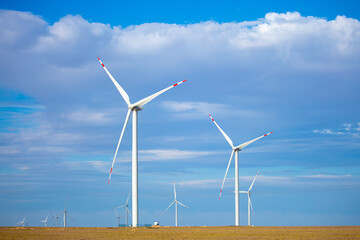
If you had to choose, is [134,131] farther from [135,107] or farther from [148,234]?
[148,234]

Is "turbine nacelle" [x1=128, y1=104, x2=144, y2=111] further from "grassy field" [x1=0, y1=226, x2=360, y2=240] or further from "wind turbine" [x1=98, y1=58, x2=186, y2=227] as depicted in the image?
"grassy field" [x1=0, y1=226, x2=360, y2=240]

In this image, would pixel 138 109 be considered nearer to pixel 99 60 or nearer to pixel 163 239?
pixel 99 60

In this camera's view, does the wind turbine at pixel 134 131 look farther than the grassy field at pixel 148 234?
Yes

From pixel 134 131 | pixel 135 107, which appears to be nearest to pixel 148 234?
pixel 134 131

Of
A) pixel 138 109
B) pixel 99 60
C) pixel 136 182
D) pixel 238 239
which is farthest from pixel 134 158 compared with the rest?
pixel 238 239

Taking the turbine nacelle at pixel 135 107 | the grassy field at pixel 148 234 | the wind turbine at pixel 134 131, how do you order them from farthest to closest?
the turbine nacelle at pixel 135 107 → the wind turbine at pixel 134 131 → the grassy field at pixel 148 234

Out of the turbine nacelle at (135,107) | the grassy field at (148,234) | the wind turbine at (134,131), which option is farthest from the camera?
the turbine nacelle at (135,107)

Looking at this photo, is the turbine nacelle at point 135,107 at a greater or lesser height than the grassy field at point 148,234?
greater

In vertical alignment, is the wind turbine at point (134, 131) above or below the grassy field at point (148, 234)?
above

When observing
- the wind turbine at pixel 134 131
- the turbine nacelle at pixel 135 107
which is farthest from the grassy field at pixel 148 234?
the turbine nacelle at pixel 135 107

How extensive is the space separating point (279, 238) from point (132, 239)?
65.0 ft

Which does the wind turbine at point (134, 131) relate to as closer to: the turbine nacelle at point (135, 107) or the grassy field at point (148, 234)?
the turbine nacelle at point (135, 107)

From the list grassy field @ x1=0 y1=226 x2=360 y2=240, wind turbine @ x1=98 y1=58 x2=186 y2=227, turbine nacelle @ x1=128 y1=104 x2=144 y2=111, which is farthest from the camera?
turbine nacelle @ x1=128 y1=104 x2=144 y2=111

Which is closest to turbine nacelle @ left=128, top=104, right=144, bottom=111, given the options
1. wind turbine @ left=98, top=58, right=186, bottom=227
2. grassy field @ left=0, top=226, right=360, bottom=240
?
wind turbine @ left=98, top=58, right=186, bottom=227
